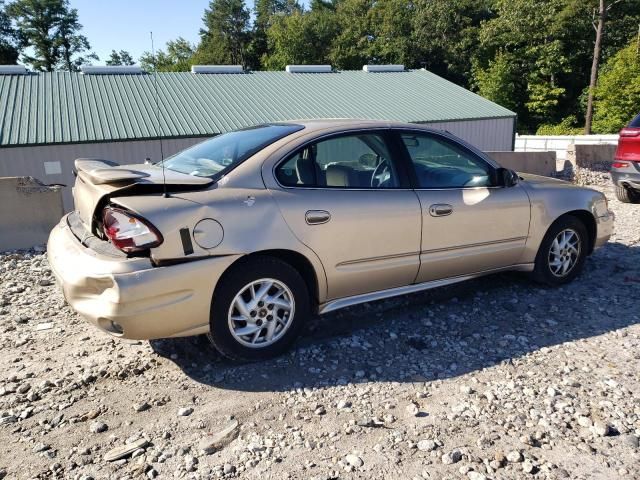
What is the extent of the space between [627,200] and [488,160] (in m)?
6.37

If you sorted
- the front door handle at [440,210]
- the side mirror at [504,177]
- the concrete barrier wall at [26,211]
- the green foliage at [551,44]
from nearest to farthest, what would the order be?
the front door handle at [440,210], the side mirror at [504,177], the concrete barrier wall at [26,211], the green foliage at [551,44]

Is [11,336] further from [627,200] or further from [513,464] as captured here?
[627,200]

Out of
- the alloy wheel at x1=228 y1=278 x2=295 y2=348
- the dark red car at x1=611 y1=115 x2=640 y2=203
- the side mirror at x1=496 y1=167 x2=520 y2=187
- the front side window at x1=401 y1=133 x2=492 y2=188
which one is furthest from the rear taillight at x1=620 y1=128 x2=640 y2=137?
the alloy wheel at x1=228 y1=278 x2=295 y2=348

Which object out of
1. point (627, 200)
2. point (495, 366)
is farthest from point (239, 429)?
point (627, 200)

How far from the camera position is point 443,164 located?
4324mm

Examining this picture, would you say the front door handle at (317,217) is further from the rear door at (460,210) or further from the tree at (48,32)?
the tree at (48,32)

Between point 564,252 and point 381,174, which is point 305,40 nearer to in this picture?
point 564,252

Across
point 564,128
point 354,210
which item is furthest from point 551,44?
point 354,210

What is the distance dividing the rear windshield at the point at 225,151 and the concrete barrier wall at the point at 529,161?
366 inches

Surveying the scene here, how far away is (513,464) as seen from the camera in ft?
8.29

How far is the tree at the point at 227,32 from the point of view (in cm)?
6047

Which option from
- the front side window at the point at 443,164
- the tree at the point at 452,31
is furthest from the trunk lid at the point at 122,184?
the tree at the point at 452,31

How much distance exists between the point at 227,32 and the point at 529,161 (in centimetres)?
5658

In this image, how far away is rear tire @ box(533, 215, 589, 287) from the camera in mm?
4777
